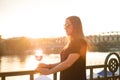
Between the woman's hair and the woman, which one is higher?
the woman's hair

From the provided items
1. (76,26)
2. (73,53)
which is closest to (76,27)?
(76,26)

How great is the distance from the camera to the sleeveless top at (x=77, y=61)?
439cm

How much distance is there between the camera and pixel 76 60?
4.41 meters

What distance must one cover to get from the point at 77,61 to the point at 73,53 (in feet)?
0.46

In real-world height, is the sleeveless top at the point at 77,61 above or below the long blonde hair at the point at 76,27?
below

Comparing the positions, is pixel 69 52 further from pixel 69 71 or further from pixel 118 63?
pixel 118 63

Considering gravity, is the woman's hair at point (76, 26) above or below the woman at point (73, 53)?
above

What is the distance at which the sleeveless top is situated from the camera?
4387 millimetres

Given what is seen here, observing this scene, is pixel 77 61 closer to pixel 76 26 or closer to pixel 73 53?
pixel 73 53

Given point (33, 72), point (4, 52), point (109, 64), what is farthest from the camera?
point (4, 52)

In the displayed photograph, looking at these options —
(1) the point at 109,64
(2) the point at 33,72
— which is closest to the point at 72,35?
(2) the point at 33,72

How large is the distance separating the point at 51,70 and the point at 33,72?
1.96 metres

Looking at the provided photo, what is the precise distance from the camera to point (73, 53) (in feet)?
14.3

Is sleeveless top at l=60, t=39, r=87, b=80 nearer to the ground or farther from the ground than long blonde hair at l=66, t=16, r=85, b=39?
nearer to the ground
